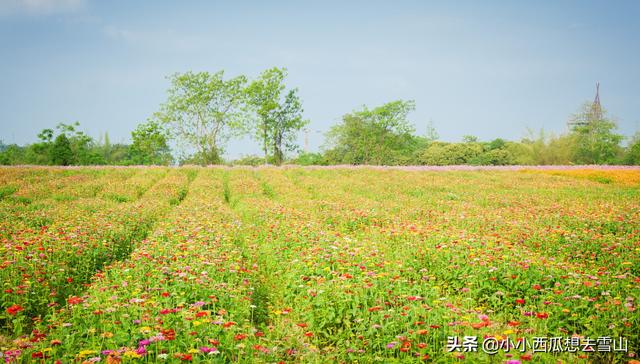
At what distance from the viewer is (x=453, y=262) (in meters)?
6.94

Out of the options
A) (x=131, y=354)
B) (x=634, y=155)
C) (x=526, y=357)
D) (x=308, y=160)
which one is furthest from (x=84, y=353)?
(x=634, y=155)

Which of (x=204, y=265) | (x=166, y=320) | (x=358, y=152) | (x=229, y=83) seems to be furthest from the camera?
(x=358, y=152)

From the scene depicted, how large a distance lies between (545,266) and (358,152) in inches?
2333

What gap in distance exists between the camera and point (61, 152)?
132 feet

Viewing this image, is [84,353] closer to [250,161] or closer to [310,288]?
[310,288]

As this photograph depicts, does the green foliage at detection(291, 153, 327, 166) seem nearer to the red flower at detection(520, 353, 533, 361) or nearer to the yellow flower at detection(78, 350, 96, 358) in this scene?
the yellow flower at detection(78, 350, 96, 358)

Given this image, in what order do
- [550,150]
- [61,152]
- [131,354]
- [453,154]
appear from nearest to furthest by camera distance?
[131,354] < [61,152] < [550,150] < [453,154]

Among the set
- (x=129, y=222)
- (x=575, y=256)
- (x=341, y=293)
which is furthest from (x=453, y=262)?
(x=129, y=222)

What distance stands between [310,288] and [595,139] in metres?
74.0

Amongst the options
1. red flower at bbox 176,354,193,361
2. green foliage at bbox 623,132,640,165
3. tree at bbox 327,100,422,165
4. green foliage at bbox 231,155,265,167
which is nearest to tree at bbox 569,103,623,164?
green foliage at bbox 623,132,640,165

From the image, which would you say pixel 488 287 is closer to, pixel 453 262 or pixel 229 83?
pixel 453 262

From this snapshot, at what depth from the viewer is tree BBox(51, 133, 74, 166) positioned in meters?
40.2

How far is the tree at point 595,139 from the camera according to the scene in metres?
55.8

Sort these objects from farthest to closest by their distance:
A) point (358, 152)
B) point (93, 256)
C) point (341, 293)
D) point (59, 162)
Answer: point (358, 152) < point (59, 162) < point (93, 256) < point (341, 293)
